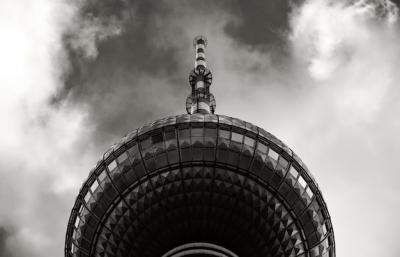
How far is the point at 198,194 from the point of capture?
29359mm

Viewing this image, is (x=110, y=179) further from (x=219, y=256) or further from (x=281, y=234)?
(x=281, y=234)

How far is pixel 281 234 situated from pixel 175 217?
4722mm

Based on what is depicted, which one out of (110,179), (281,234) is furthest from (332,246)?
(110,179)

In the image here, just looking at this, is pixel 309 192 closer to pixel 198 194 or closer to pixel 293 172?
pixel 293 172

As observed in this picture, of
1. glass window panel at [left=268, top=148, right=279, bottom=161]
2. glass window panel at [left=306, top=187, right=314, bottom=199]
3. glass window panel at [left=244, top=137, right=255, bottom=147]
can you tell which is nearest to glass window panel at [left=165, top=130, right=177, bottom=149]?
glass window panel at [left=244, top=137, right=255, bottom=147]

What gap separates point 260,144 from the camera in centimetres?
3036

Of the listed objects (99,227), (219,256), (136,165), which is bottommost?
(219,256)

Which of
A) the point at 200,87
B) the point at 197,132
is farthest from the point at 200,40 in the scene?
the point at 197,132

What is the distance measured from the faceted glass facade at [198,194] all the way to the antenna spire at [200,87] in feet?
23.4

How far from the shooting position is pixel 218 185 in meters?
29.5

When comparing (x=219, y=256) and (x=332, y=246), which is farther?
(x=332, y=246)

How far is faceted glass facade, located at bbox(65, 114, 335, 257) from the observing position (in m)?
29.3

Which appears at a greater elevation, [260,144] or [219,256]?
[260,144]

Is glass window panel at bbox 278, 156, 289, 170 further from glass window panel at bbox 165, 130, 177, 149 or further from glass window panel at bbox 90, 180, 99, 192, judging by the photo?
glass window panel at bbox 90, 180, 99, 192
